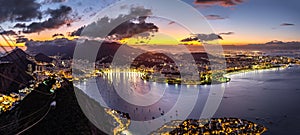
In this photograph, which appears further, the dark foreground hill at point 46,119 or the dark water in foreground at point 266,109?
the dark water in foreground at point 266,109

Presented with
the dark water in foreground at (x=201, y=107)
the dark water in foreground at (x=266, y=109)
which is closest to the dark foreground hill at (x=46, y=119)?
the dark water in foreground at (x=201, y=107)

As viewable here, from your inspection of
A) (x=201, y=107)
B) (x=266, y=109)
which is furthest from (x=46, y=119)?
(x=266, y=109)

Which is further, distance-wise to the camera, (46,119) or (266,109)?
(266,109)

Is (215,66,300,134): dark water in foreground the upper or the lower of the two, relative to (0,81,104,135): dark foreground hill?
lower

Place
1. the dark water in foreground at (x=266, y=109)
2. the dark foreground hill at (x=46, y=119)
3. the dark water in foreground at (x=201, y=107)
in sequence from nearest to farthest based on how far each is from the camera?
the dark foreground hill at (x=46, y=119), the dark water in foreground at (x=266, y=109), the dark water in foreground at (x=201, y=107)

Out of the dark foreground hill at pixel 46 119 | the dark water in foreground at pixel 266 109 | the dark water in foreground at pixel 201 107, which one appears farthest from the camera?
the dark water in foreground at pixel 201 107

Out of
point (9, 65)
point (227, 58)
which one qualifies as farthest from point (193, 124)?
point (227, 58)

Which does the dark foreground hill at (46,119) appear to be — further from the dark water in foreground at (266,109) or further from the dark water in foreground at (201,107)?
the dark water in foreground at (266,109)

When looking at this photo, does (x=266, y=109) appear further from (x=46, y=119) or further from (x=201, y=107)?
(x=46, y=119)

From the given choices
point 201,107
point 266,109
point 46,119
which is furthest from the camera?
point 201,107

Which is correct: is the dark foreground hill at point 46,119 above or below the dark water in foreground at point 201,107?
above

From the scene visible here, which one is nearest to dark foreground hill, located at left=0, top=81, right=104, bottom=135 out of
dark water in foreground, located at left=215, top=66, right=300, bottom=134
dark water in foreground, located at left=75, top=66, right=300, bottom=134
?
dark water in foreground, located at left=75, top=66, right=300, bottom=134

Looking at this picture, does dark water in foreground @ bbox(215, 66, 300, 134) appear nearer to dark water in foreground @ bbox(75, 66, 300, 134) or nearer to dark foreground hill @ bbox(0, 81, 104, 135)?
dark water in foreground @ bbox(75, 66, 300, 134)
